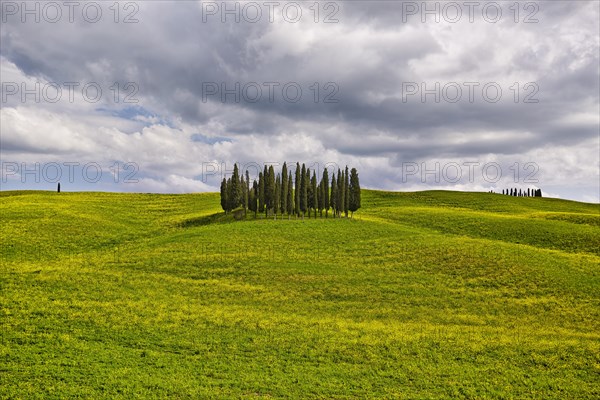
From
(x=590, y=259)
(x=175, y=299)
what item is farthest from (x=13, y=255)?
(x=590, y=259)

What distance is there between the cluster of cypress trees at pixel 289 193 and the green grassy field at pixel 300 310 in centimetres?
1210

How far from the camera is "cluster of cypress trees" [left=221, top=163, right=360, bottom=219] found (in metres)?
86.9

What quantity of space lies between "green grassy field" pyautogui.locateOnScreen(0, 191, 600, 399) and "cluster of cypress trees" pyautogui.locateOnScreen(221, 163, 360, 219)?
1210 cm

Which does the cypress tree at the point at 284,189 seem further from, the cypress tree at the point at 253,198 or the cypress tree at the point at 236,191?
the cypress tree at the point at 236,191

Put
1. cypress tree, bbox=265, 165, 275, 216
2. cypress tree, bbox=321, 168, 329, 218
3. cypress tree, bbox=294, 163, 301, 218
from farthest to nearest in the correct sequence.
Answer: cypress tree, bbox=321, 168, 329, 218, cypress tree, bbox=294, 163, 301, 218, cypress tree, bbox=265, 165, 275, 216

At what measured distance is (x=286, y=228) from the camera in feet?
230

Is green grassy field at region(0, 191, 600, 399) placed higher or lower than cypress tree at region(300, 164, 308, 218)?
lower

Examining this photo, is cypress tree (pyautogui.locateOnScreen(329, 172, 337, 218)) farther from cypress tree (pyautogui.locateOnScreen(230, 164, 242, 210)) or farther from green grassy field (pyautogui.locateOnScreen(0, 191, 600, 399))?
cypress tree (pyautogui.locateOnScreen(230, 164, 242, 210))

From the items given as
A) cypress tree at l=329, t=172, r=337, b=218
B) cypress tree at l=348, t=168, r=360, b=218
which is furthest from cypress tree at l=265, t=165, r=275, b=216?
cypress tree at l=348, t=168, r=360, b=218

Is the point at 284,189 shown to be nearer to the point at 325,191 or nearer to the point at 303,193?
the point at 303,193

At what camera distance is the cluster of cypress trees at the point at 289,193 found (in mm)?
86875

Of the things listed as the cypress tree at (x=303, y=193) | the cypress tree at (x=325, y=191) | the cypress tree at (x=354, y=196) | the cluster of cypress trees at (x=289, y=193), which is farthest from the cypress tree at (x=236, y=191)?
the cypress tree at (x=354, y=196)

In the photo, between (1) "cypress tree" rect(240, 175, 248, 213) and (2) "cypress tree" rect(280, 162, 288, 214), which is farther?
(1) "cypress tree" rect(240, 175, 248, 213)

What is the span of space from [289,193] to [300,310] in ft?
165
